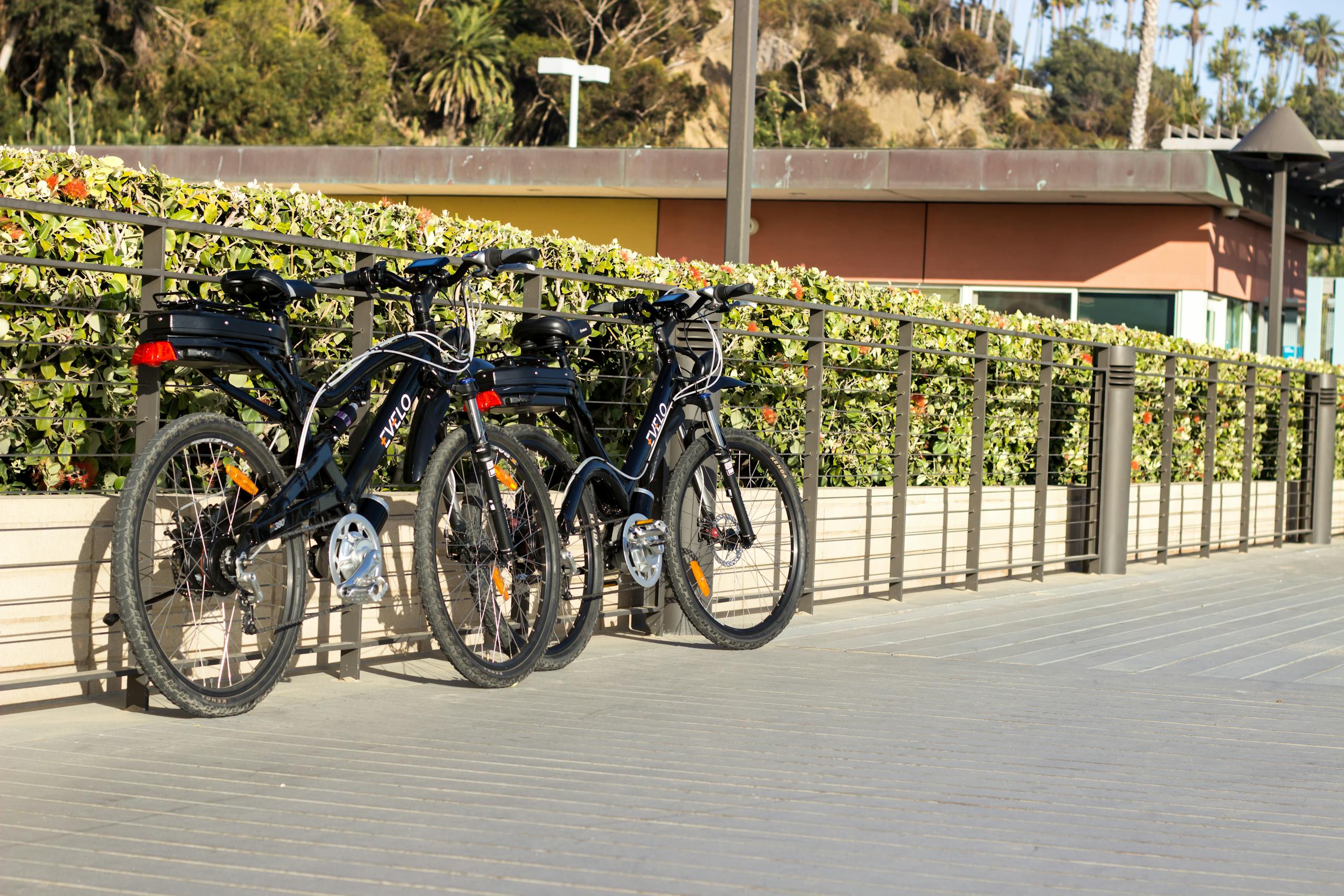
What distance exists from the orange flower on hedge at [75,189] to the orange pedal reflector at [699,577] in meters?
2.75

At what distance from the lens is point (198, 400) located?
18.4 ft

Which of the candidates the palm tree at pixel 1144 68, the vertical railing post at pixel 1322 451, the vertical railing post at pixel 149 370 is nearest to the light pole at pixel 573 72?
the vertical railing post at pixel 1322 451

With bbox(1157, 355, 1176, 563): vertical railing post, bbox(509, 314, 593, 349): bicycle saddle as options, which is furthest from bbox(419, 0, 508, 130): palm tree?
bbox(509, 314, 593, 349): bicycle saddle

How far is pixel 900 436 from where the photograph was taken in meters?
8.78

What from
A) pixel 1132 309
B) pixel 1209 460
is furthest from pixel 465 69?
pixel 1209 460

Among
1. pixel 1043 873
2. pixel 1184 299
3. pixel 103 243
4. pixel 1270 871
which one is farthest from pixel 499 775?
pixel 1184 299

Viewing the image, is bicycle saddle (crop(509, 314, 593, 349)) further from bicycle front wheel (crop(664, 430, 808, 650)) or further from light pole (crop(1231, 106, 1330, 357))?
light pole (crop(1231, 106, 1330, 357))

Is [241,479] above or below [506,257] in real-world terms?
below

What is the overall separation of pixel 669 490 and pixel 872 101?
9710 cm

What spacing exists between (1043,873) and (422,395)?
2.90 metres

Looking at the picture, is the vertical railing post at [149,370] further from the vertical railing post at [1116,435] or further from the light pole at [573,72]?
the light pole at [573,72]

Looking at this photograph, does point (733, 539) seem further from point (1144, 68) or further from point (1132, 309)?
point (1144, 68)

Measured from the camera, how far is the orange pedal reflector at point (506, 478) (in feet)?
18.8

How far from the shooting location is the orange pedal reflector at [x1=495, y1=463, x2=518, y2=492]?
5727mm
